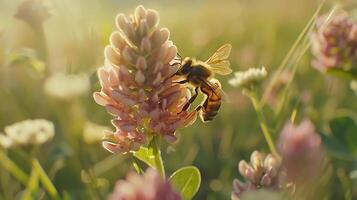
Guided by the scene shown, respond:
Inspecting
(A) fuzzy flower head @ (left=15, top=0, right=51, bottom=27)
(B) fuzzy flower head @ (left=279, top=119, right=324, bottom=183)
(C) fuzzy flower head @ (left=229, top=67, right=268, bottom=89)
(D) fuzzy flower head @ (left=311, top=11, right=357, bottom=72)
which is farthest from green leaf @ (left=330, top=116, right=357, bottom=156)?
(B) fuzzy flower head @ (left=279, top=119, right=324, bottom=183)

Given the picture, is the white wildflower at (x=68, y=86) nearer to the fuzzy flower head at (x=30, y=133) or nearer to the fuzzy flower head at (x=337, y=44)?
the fuzzy flower head at (x=30, y=133)

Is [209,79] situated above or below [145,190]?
below

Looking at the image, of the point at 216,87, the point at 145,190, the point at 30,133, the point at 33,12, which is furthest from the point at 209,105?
the point at 33,12

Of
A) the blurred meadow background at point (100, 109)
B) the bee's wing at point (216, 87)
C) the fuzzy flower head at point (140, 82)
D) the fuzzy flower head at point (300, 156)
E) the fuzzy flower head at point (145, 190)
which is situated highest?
the fuzzy flower head at point (300, 156)

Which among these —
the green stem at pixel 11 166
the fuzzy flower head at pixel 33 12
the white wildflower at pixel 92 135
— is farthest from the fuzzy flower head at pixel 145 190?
the fuzzy flower head at pixel 33 12

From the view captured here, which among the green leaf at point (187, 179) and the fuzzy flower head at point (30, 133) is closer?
the green leaf at point (187, 179)

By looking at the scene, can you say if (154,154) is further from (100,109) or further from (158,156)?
(100,109)

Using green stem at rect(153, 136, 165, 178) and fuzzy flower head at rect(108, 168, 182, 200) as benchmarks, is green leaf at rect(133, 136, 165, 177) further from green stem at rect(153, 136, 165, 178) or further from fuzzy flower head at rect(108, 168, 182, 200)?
fuzzy flower head at rect(108, 168, 182, 200)
